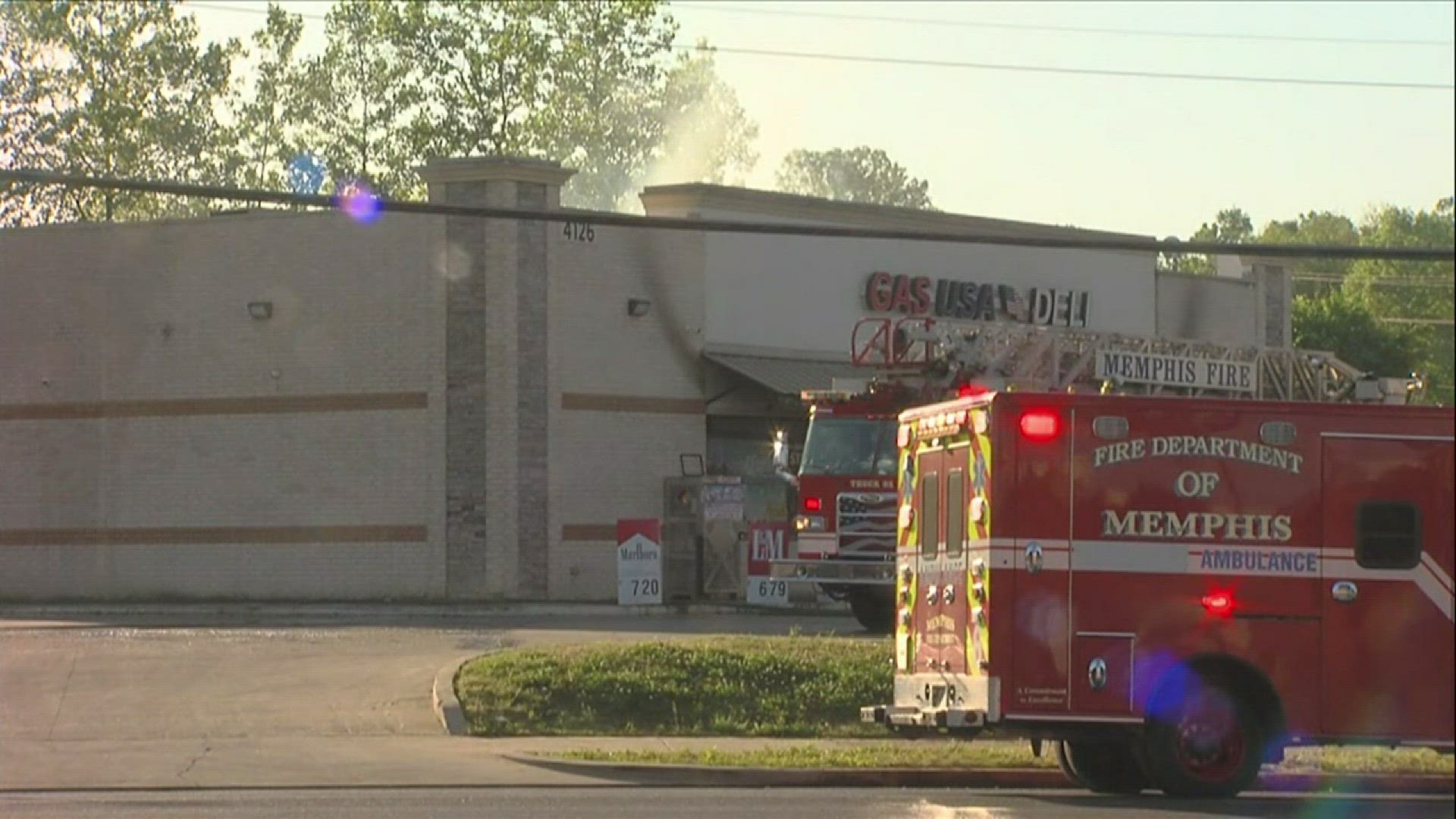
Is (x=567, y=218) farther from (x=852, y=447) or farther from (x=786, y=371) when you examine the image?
(x=786, y=371)

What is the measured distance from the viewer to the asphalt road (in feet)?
49.5

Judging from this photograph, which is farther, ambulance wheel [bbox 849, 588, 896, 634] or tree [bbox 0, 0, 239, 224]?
tree [bbox 0, 0, 239, 224]

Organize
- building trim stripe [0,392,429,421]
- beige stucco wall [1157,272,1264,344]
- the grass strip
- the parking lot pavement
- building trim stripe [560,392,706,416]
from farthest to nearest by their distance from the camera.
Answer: beige stucco wall [1157,272,1264,344] → building trim stripe [560,392,706,416] → building trim stripe [0,392,429,421] → the parking lot pavement → the grass strip

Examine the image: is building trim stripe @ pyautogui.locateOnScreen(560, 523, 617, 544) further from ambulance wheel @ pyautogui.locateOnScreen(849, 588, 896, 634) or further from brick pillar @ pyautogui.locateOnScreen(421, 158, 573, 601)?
ambulance wheel @ pyautogui.locateOnScreen(849, 588, 896, 634)

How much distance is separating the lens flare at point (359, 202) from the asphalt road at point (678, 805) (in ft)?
14.3

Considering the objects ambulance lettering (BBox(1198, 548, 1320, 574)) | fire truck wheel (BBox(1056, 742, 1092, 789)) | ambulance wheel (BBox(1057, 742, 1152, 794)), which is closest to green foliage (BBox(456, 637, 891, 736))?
fire truck wheel (BBox(1056, 742, 1092, 789))

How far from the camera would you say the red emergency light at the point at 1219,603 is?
15.4m

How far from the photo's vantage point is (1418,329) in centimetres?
6244

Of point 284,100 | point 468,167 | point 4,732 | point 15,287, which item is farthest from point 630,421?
point 284,100

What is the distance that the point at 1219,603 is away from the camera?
1545cm

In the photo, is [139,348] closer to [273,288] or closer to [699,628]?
[273,288]

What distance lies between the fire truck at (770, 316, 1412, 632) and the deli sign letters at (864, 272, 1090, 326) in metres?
11.9

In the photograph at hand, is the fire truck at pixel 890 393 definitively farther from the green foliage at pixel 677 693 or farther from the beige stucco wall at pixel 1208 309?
the beige stucco wall at pixel 1208 309

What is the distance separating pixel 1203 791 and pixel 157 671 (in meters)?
12.4
